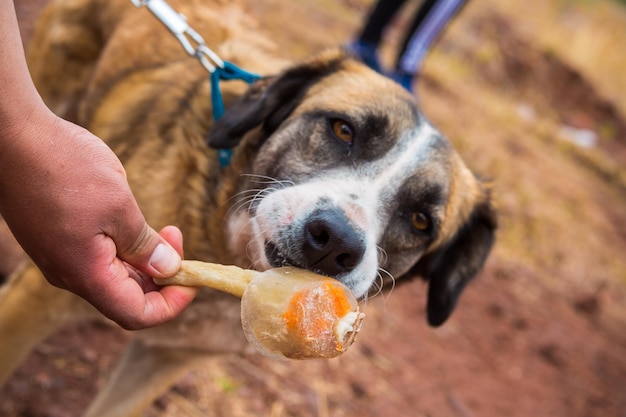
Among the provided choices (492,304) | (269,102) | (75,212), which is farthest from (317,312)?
(492,304)

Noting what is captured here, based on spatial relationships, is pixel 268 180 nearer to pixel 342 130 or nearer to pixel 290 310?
pixel 342 130

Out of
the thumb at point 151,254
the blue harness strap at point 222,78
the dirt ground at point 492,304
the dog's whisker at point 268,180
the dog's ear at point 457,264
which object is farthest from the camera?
the dirt ground at point 492,304

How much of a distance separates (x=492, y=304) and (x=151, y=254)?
174 inches

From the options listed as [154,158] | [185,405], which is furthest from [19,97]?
[185,405]

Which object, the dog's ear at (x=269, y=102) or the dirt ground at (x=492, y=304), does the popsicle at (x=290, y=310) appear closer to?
the dog's ear at (x=269, y=102)

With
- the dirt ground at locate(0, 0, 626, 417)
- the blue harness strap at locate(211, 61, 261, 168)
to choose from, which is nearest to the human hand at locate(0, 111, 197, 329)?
the blue harness strap at locate(211, 61, 261, 168)

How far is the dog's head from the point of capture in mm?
2066

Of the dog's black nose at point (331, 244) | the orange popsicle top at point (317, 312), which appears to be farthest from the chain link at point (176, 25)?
the orange popsicle top at point (317, 312)

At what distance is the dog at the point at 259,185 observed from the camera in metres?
2.18

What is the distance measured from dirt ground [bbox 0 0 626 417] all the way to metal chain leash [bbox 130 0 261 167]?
1.08 m

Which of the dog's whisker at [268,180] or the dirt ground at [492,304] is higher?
the dog's whisker at [268,180]

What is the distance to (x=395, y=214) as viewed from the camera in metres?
2.40

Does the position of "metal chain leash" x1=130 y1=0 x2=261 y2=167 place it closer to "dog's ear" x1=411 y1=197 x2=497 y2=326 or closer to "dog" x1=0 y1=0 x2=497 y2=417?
"dog" x1=0 y1=0 x2=497 y2=417

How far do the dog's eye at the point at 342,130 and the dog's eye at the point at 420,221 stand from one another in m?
0.36
